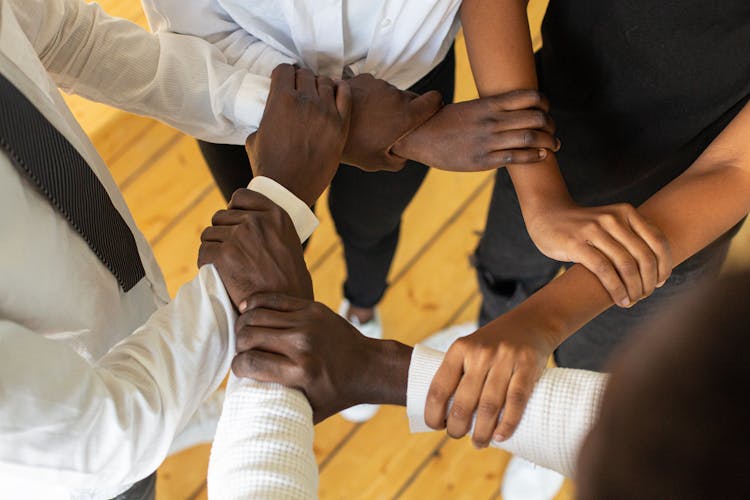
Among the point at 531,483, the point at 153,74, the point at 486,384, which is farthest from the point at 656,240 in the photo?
the point at 531,483

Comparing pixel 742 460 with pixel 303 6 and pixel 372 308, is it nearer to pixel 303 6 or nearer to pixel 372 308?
pixel 303 6

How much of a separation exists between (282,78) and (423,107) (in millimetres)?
164

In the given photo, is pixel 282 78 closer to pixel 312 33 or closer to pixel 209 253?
pixel 312 33

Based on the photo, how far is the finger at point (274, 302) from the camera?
0.73 meters

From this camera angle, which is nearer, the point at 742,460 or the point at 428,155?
the point at 742,460

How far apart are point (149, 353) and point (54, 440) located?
0.11 m

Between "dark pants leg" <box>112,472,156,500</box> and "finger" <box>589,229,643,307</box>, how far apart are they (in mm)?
582

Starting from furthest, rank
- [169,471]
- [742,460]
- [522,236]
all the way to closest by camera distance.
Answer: [169,471] → [522,236] → [742,460]

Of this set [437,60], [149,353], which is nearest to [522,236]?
[437,60]

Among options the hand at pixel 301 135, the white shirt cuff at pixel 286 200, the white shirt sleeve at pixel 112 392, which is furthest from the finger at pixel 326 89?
the white shirt sleeve at pixel 112 392

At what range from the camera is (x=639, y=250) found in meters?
0.77

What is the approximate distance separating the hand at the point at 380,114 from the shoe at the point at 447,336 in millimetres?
679

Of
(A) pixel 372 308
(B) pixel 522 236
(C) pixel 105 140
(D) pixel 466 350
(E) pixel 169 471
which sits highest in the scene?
(D) pixel 466 350

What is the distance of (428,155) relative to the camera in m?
0.90
